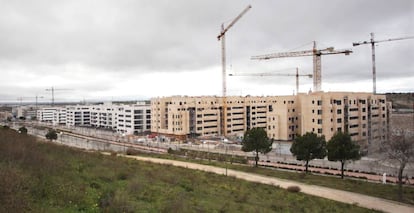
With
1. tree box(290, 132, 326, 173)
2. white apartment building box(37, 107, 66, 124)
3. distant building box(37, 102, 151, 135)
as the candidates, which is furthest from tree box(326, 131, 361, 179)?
white apartment building box(37, 107, 66, 124)

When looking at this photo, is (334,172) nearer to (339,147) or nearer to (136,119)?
(339,147)

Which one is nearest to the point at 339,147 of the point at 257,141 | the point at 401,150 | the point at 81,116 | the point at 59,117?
the point at 401,150

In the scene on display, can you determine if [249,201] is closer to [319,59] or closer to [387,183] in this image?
[387,183]

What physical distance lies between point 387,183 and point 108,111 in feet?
261

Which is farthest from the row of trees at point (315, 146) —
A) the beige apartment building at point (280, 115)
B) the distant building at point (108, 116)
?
the distant building at point (108, 116)

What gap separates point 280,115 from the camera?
193 feet

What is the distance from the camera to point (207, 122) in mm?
69875

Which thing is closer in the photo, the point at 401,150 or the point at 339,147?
the point at 401,150

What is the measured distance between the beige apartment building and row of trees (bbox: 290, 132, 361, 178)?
22500 mm

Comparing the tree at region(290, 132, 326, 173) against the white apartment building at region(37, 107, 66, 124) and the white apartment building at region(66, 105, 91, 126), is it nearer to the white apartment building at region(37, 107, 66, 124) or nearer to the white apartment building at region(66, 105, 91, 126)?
the white apartment building at region(66, 105, 91, 126)

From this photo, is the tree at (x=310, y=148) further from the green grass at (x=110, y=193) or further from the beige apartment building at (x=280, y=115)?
the beige apartment building at (x=280, y=115)

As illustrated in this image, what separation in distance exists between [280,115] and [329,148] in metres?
31.1

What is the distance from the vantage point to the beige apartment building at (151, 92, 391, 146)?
51.2m

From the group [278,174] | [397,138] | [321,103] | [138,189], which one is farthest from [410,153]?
[321,103]
